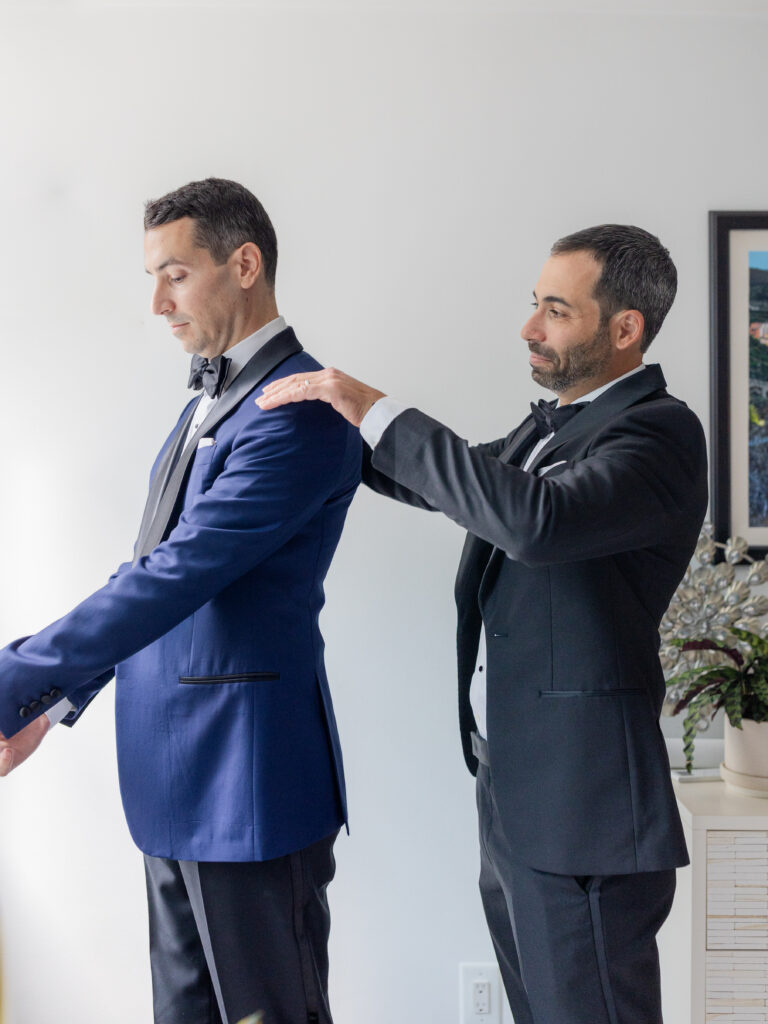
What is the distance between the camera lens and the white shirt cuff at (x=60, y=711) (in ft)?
4.89

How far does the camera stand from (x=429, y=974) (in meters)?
2.21

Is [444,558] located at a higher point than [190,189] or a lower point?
lower

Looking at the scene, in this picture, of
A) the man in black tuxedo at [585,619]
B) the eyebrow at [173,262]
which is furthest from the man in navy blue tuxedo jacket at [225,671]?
the man in black tuxedo at [585,619]

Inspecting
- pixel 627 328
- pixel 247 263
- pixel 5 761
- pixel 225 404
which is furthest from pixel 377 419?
pixel 5 761

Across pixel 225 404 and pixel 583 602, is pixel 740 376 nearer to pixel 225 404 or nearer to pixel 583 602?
pixel 583 602

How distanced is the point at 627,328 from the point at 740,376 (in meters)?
0.85

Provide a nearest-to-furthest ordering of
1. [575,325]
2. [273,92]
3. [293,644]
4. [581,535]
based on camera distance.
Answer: [581,535], [293,644], [575,325], [273,92]

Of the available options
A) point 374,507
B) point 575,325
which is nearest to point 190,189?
point 575,325

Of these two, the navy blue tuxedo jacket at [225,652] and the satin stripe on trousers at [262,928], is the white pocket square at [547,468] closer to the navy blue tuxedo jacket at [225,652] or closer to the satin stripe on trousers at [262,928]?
the navy blue tuxedo jacket at [225,652]

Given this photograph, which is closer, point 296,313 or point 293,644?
point 293,644

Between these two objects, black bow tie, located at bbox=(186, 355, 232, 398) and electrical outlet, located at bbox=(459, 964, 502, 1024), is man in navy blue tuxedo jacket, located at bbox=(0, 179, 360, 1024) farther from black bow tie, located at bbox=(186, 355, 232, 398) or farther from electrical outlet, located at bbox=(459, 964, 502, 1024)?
electrical outlet, located at bbox=(459, 964, 502, 1024)

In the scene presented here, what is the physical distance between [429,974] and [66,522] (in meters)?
1.42

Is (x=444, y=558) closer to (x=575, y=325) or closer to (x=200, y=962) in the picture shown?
(x=575, y=325)

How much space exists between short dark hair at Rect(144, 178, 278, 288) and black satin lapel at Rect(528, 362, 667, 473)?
1.90 feet
